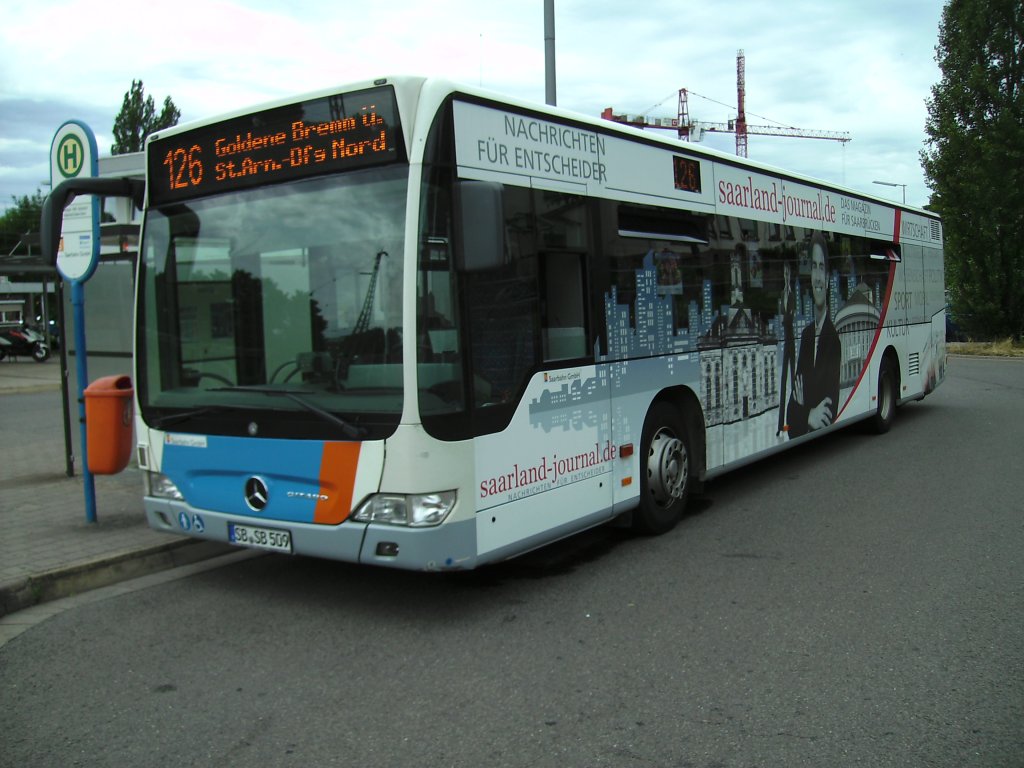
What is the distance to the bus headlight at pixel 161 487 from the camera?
5695 mm

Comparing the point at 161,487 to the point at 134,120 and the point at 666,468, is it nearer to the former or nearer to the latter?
→ the point at 666,468

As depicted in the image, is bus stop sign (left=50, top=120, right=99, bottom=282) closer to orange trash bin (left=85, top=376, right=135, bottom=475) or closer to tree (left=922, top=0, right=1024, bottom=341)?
orange trash bin (left=85, top=376, right=135, bottom=475)

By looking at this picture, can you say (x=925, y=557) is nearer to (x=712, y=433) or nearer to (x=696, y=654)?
(x=712, y=433)

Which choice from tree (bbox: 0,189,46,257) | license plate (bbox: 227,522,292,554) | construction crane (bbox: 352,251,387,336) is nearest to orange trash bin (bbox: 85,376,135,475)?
license plate (bbox: 227,522,292,554)

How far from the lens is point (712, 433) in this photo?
7.52 meters

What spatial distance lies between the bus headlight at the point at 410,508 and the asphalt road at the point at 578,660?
0.66 meters

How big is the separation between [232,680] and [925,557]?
4.51 m

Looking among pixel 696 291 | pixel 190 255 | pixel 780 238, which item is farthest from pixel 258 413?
pixel 780 238

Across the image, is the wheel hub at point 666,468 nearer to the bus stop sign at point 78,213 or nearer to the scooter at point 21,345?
the bus stop sign at point 78,213

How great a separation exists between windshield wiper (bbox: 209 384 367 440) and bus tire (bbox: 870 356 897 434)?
881cm

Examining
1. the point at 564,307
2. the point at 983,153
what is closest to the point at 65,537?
the point at 564,307

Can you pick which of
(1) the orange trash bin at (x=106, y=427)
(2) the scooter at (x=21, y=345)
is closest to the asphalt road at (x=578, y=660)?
(1) the orange trash bin at (x=106, y=427)

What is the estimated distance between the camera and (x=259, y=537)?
17.2 ft

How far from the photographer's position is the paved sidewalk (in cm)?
578
